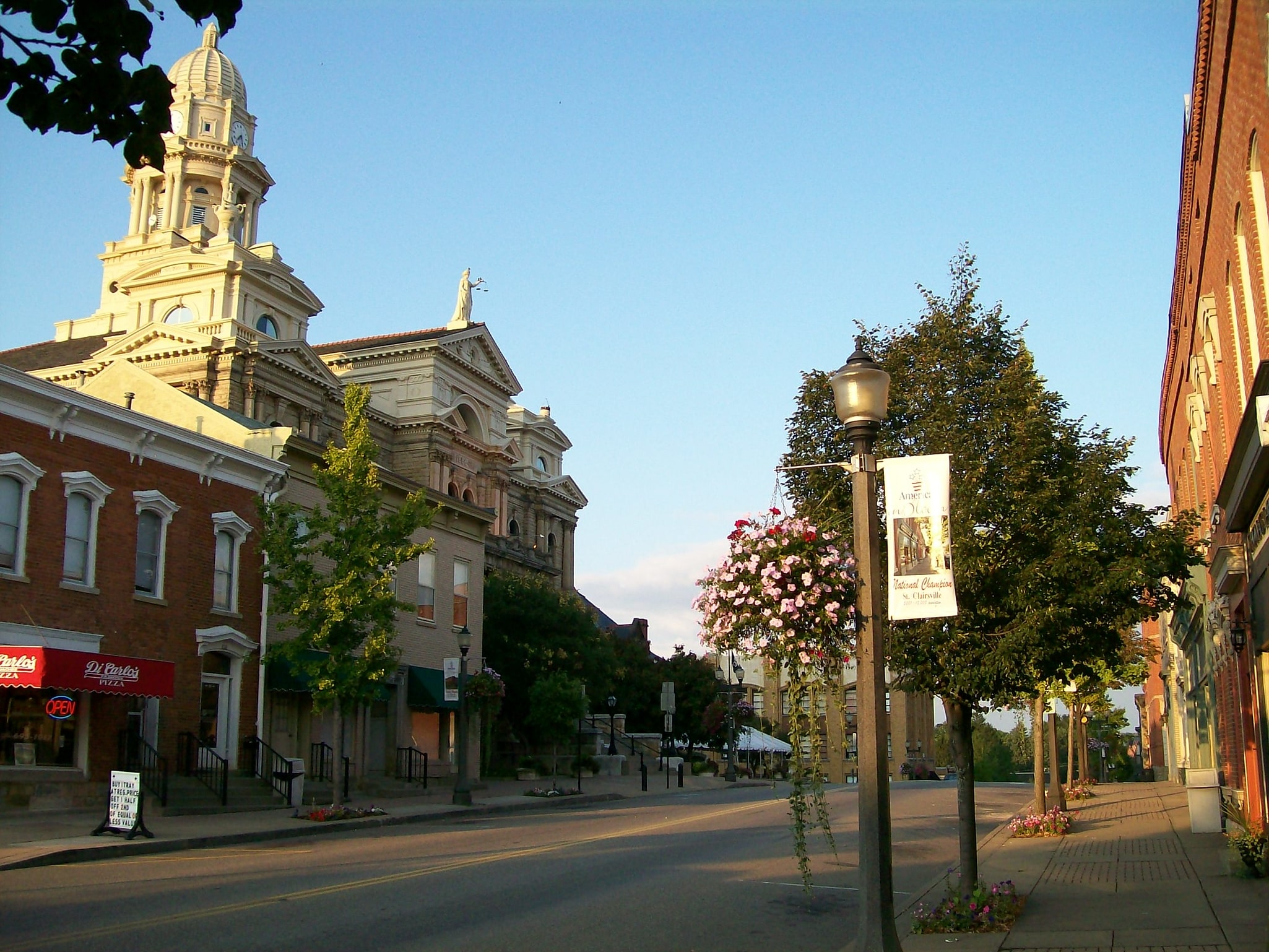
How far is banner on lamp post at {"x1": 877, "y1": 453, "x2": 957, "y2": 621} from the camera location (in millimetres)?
8680

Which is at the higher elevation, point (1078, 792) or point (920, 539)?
point (920, 539)

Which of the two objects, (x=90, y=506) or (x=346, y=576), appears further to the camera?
(x=346, y=576)

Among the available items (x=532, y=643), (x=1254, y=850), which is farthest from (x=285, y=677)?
(x=1254, y=850)

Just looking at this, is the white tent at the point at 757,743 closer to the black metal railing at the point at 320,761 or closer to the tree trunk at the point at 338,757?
the black metal railing at the point at 320,761

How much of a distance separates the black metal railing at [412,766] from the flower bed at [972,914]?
2366cm

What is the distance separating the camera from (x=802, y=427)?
13.6 metres

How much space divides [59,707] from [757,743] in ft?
164

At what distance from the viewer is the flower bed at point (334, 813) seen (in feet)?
78.0

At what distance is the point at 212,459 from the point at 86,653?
6468mm

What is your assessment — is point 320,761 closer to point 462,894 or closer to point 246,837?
point 246,837

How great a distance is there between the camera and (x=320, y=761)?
3053 centimetres

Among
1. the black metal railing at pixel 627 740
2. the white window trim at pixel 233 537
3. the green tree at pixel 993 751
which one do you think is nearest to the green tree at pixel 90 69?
the white window trim at pixel 233 537

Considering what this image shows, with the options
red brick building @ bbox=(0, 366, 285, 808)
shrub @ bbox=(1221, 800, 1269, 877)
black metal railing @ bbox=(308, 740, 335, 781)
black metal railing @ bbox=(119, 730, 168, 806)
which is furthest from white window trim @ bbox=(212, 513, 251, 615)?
shrub @ bbox=(1221, 800, 1269, 877)

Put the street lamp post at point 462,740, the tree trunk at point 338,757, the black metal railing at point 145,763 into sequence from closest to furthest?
the black metal railing at point 145,763
the tree trunk at point 338,757
the street lamp post at point 462,740
